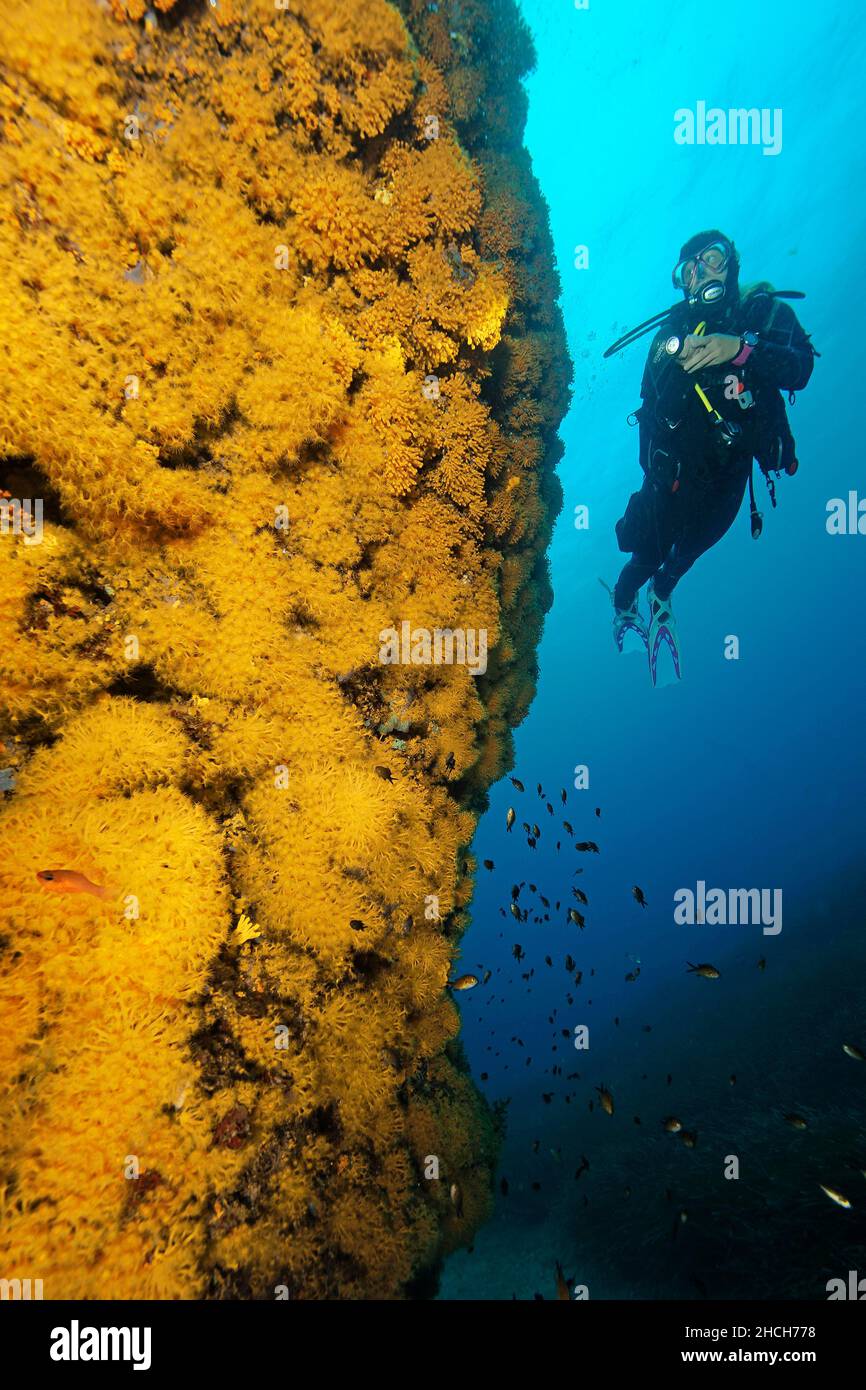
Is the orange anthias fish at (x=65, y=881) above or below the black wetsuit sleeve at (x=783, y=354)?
below

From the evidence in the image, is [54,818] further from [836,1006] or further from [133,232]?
[836,1006]

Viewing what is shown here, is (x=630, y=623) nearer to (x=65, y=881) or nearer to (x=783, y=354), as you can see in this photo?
(x=783, y=354)

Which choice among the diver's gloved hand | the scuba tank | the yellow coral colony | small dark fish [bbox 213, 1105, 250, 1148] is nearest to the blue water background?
the yellow coral colony

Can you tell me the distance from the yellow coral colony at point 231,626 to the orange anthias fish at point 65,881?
1.8 inches

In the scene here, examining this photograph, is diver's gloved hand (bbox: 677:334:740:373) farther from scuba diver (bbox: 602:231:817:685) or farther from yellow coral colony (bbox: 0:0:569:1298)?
yellow coral colony (bbox: 0:0:569:1298)

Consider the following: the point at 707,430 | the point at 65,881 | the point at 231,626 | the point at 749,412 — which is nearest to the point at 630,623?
the point at 707,430

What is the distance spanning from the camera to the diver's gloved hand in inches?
262

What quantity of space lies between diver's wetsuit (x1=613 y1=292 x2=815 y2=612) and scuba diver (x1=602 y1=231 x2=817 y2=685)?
12 mm

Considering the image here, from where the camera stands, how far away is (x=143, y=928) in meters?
2.27

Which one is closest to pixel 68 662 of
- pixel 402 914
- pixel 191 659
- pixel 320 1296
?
pixel 191 659

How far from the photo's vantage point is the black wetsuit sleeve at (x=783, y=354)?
6398mm

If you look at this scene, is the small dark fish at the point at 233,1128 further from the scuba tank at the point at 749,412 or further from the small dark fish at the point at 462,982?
the scuba tank at the point at 749,412

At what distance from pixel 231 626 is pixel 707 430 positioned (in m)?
7.18

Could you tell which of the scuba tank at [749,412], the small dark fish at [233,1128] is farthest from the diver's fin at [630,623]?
the small dark fish at [233,1128]
